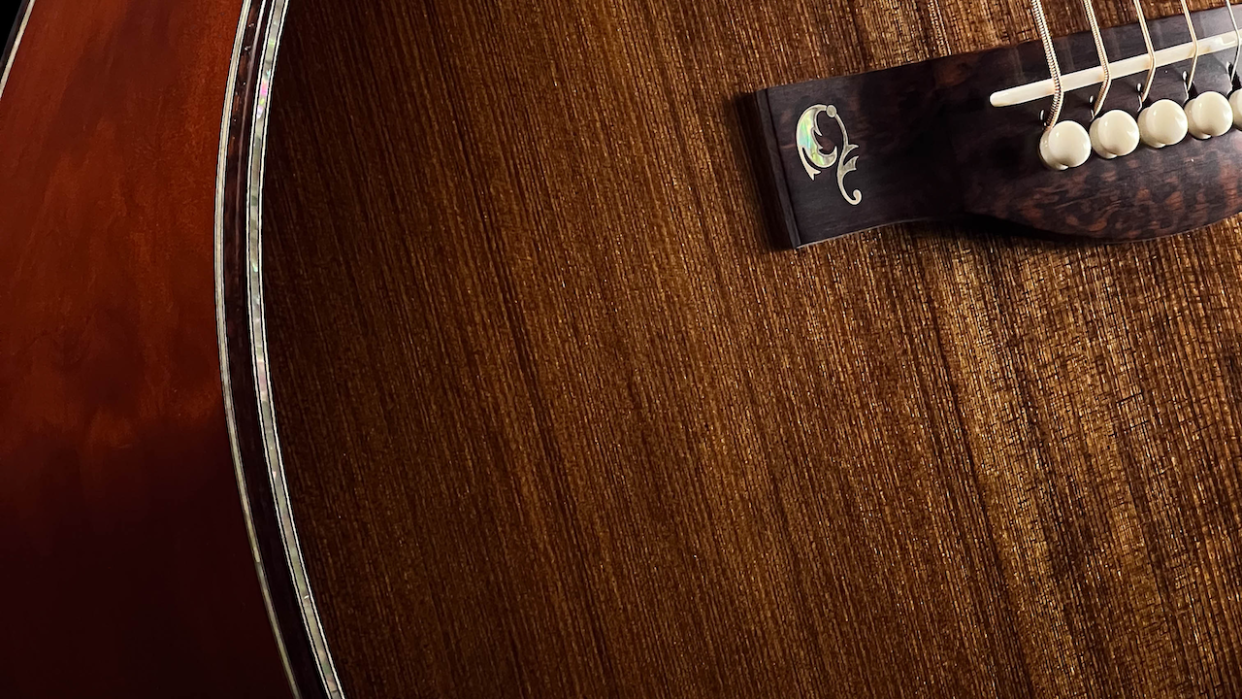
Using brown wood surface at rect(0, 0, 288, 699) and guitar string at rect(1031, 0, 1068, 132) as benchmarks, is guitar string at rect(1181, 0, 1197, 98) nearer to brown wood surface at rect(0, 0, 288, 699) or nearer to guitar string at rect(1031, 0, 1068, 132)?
guitar string at rect(1031, 0, 1068, 132)

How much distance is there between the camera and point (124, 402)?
0.35 metres

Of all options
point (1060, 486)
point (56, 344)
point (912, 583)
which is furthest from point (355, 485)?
point (1060, 486)

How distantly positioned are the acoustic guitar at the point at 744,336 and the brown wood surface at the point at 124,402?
0.06 ft

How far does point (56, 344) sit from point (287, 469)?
14 cm

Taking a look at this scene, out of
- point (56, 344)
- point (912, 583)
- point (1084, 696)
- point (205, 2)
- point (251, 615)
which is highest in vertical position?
point (205, 2)

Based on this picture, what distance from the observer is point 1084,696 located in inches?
22.2

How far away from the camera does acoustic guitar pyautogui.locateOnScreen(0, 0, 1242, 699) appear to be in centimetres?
48

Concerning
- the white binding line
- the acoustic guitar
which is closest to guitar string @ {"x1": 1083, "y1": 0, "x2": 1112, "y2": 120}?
the acoustic guitar

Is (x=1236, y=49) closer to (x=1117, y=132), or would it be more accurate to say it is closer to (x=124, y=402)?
(x=1117, y=132)

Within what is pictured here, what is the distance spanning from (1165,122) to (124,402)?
604mm

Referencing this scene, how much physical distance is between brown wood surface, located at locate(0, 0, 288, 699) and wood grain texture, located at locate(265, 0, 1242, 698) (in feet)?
0.35

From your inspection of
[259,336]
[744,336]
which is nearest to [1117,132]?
[744,336]

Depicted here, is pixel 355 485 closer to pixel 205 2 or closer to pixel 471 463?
pixel 471 463

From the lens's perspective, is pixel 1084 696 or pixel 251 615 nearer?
pixel 251 615
